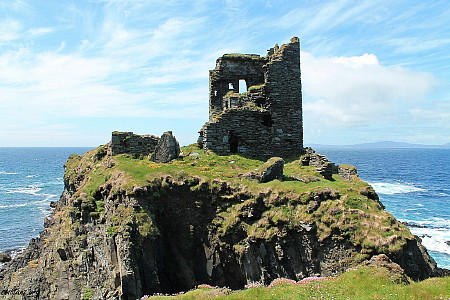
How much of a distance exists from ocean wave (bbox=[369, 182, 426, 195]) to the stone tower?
6426cm

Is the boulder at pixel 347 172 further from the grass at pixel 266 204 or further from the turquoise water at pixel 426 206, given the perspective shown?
the turquoise water at pixel 426 206

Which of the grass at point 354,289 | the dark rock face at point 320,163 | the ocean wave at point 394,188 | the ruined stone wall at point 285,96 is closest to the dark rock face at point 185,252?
the grass at point 354,289

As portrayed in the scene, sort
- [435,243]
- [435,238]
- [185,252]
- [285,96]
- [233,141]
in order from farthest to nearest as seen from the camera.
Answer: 1. [435,238]
2. [435,243]
3. [285,96]
4. [233,141]
5. [185,252]

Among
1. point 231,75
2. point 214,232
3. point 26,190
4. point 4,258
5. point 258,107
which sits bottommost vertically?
point 4,258

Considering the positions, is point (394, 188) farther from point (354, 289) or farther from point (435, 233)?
point (354, 289)

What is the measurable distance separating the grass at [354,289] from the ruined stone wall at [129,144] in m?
15.6

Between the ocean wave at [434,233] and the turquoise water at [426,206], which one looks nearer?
the ocean wave at [434,233]

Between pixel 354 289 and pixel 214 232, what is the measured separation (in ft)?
25.2

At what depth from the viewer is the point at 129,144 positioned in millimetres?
27281

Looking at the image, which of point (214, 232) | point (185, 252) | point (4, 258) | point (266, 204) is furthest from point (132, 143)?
point (4, 258)

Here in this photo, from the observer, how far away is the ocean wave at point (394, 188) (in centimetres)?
8443

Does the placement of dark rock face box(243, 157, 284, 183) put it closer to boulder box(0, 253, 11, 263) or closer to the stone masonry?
the stone masonry

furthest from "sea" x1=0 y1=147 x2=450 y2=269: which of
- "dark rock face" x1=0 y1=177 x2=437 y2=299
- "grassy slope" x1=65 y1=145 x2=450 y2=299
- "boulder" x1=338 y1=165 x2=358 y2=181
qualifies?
"dark rock face" x1=0 y1=177 x2=437 y2=299

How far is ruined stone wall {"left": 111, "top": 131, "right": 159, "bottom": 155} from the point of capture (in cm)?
2712
